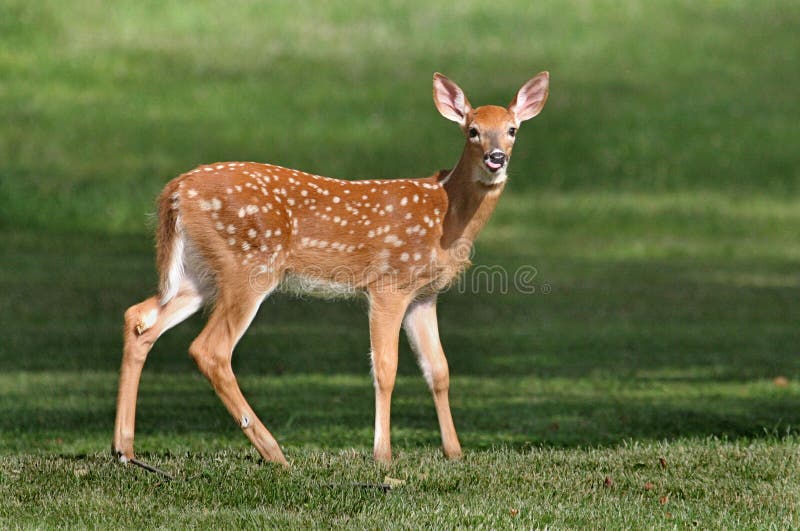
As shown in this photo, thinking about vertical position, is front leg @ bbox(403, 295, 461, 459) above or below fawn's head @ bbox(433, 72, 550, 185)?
below

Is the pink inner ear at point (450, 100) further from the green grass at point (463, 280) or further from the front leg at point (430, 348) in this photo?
the green grass at point (463, 280)

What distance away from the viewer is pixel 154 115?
33.8 m

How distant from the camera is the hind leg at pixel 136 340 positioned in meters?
9.53

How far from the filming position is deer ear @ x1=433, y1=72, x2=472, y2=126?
34.2 ft

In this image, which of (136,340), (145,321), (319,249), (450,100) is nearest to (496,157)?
(450,100)

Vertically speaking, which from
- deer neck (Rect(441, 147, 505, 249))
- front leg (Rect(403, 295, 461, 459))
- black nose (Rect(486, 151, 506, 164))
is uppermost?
black nose (Rect(486, 151, 506, 164))

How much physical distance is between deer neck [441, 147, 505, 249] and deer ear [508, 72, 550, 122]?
1.59 ft

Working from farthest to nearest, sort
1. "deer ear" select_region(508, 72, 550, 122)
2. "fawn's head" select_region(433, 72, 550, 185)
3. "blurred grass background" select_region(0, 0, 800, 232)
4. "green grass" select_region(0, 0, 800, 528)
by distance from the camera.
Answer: "blurred grass background" select_region(0, 0, 800, 232), "deer ear" select_region(508, 72, 550, 122), "fawn's head" select_region(433, 72, 550, 185), "green grass" select_region(0, 0, 800, 528)

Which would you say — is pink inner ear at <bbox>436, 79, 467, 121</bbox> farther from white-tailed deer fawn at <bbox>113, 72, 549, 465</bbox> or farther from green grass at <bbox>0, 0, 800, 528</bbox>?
green grass at <bbox>0, 0, 800, 528</bbox>

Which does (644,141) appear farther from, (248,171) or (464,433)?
(248,171)

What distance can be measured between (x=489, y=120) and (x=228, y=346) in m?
2.31

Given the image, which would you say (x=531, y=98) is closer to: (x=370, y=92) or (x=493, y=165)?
(x=493, y=165)

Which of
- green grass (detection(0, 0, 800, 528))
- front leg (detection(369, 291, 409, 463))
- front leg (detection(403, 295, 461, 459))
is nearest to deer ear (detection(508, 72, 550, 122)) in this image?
front leg (detection(403, 295, 461, 459))

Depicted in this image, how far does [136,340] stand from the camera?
9797 millimetres
